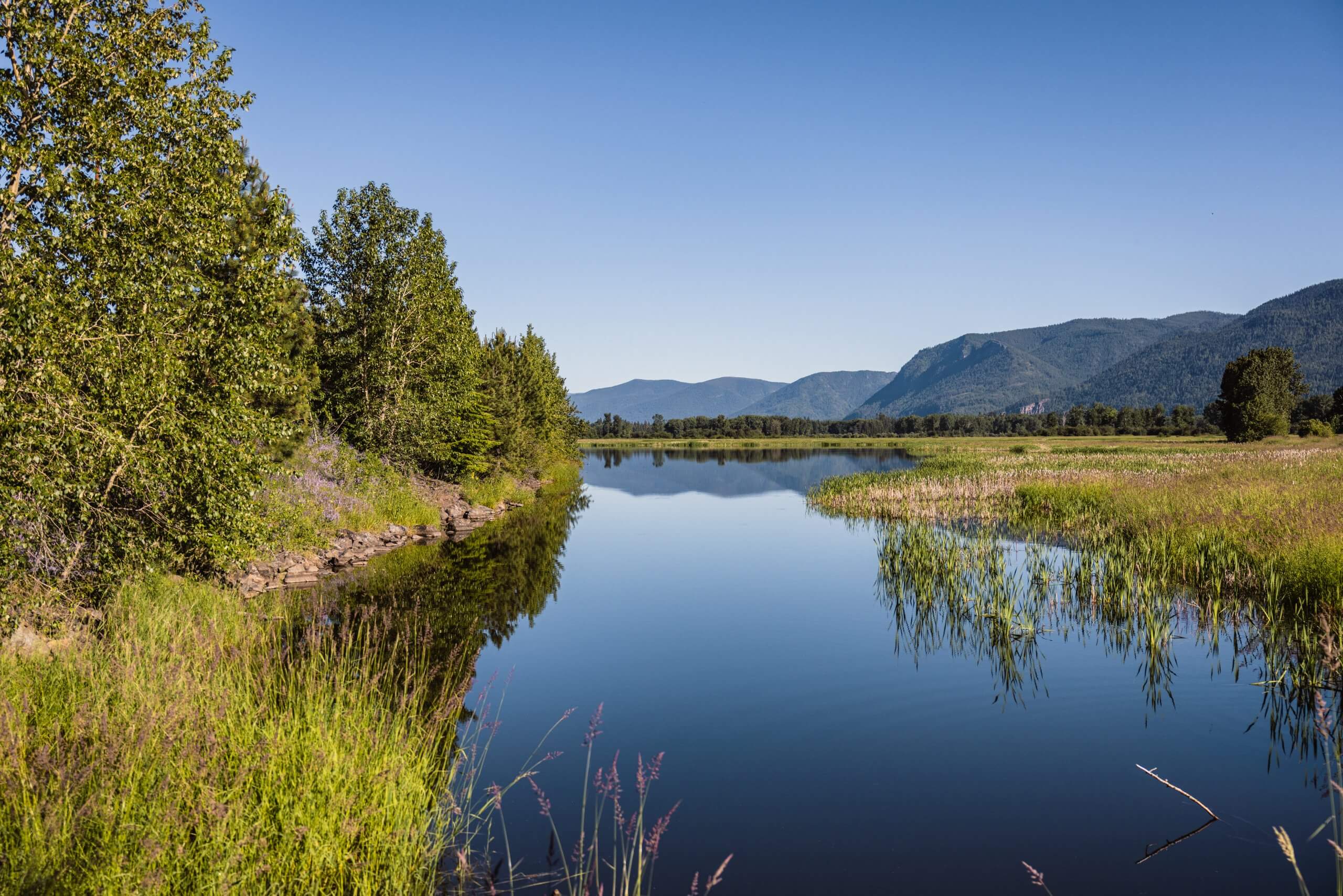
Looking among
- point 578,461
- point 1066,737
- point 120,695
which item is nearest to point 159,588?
point 120,695

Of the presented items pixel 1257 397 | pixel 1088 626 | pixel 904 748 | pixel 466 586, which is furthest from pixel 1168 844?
pixel 1257 397

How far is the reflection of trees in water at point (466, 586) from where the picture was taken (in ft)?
55.1

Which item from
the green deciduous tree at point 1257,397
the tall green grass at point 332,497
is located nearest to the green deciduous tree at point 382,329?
the tall green grass at point 332,497

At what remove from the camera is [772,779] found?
32.1ft

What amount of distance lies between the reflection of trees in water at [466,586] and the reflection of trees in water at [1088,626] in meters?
9.66

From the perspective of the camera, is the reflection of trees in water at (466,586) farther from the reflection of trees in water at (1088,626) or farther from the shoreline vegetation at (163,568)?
the reflection of trees in water at (1088,626)

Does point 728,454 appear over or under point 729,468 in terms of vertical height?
over

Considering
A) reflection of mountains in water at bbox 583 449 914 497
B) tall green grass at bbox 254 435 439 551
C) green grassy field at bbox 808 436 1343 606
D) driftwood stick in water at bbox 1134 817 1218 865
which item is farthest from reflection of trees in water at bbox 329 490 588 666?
reflection of mountains in water at bbox 583 449 914 497

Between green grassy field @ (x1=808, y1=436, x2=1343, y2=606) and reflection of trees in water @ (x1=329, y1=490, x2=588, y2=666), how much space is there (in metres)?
15.7

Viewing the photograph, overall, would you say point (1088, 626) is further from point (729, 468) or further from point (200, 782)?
point (729, 468)

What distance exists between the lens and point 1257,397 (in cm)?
8731

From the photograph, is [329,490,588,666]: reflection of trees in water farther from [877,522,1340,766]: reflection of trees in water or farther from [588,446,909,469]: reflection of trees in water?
[588,446,909,469]: reflection of trees in water

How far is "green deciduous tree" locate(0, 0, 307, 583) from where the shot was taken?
33.6 feet

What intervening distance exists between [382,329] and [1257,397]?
324ft
